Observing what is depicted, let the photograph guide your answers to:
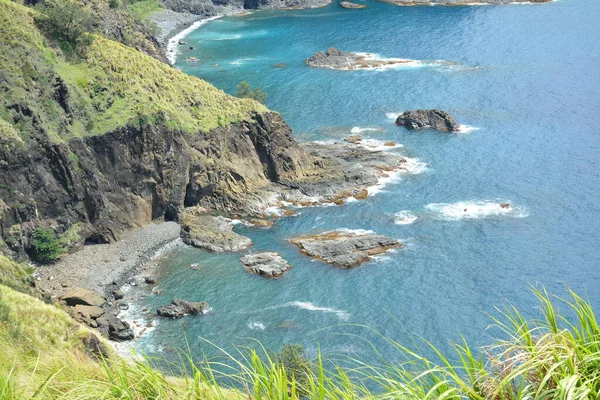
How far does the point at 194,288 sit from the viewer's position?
70000 mm

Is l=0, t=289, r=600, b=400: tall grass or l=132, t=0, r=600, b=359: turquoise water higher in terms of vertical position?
l=0, t=289, r=600, b=400: tall grass

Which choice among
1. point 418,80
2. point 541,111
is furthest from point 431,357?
point 418,80

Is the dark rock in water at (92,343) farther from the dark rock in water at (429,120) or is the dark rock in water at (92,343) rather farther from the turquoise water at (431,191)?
the dark rock in water at (429,120)

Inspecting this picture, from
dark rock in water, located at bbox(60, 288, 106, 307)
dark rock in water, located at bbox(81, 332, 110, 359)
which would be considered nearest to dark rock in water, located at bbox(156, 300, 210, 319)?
dark rock in water, located at bbox(60, 288, 106, 307)

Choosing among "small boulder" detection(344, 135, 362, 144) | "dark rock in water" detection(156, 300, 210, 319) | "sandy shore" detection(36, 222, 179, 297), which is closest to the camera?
"dark rock in water" detection(156, 300, 210, 319)

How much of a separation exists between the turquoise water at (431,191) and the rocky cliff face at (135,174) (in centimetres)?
817

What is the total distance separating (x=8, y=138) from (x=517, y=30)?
13469cm

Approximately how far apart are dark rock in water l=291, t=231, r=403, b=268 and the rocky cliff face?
13.2 metres

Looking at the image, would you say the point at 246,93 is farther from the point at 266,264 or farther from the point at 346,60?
the point at 266,264

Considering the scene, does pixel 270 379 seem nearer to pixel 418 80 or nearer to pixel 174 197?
pixel 174 197

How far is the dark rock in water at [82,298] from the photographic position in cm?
6481

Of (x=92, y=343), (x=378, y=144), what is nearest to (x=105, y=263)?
(x=92, y=343)

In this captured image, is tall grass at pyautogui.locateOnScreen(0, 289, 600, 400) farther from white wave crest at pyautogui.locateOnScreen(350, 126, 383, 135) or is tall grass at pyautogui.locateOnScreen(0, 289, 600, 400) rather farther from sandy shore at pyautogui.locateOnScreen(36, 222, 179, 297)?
white wave crest at pyautogui.locateOnScreen(350, 126, 383, 135)

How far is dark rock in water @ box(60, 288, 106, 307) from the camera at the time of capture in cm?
6481
